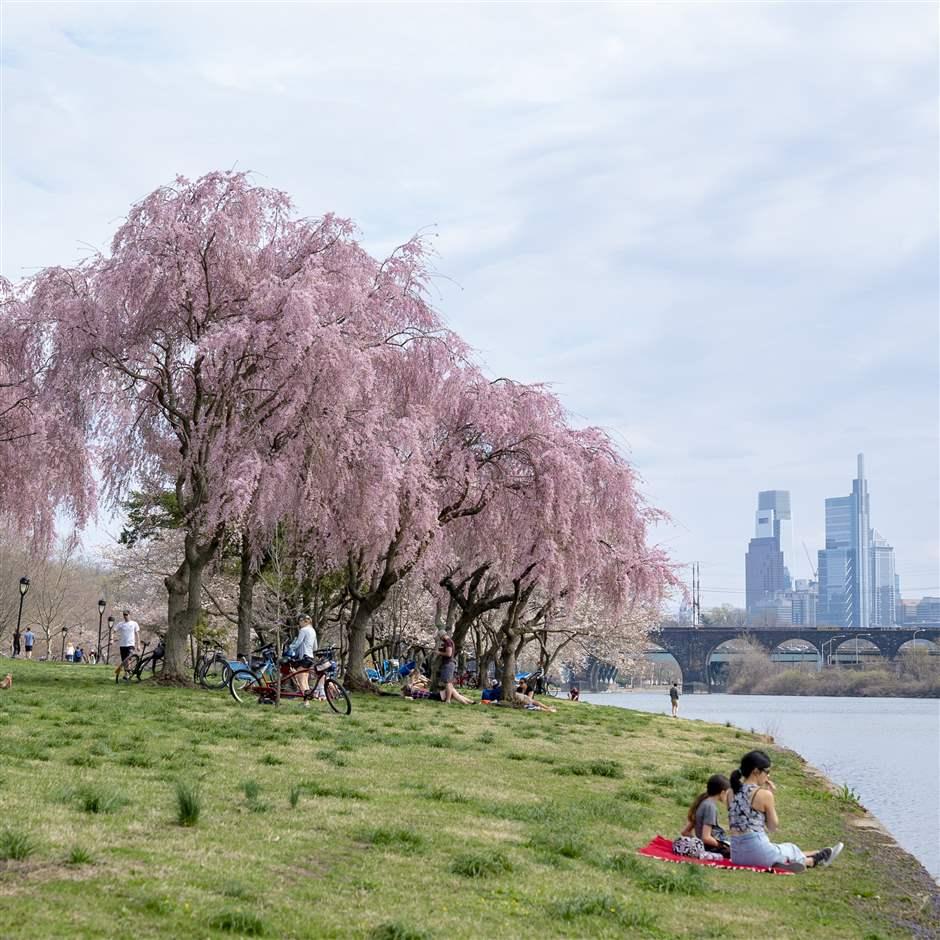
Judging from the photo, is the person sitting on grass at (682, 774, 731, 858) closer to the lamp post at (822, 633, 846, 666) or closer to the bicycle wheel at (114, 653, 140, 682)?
the bicycle wheel at (114, 653, 140, 682)

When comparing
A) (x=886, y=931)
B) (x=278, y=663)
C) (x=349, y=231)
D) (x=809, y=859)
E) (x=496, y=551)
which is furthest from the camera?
(x=496, y=551)

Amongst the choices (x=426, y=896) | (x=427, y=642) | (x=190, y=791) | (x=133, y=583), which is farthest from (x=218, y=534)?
A: (x=133, y=583)

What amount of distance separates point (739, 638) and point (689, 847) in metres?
146

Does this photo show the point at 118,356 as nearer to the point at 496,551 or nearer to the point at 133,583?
the point at 496,551

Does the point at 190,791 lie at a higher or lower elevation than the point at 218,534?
lower

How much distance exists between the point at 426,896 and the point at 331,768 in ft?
21.6

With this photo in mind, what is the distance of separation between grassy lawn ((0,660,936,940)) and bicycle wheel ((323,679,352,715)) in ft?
12.0

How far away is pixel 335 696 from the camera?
24438 millimetres

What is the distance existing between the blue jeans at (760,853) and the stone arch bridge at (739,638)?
140038mm

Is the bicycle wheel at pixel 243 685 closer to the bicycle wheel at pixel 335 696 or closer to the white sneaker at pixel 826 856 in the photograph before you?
the bicycle wheel at pixel 335 696

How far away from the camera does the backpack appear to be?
11.8 meters

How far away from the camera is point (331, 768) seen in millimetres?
14867

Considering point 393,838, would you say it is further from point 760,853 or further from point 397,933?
point 760,853

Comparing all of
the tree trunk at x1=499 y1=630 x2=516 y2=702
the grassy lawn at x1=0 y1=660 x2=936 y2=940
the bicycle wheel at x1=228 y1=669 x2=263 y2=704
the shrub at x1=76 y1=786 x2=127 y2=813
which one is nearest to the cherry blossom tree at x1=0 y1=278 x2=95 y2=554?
the bicycle wheel at x1=228 y1=669 x2=263 y2=704
